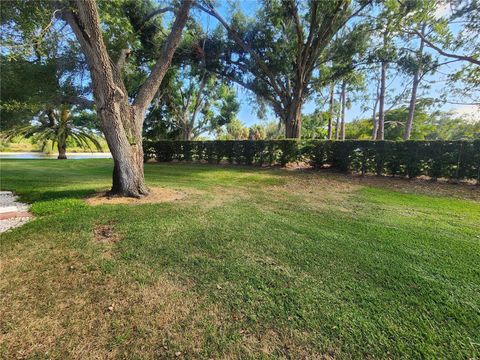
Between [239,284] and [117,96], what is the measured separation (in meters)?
4.74

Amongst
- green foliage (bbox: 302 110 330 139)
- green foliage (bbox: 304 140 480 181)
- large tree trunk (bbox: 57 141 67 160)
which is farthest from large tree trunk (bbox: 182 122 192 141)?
green foliage (bbox: 304 140 480 181)

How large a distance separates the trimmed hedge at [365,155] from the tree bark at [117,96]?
674cm

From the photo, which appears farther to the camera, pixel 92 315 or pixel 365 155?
pixel 365 155

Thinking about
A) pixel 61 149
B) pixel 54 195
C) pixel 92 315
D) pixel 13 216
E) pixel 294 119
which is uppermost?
pixel 294 119

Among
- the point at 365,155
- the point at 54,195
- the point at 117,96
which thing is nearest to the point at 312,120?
the point at 365,155

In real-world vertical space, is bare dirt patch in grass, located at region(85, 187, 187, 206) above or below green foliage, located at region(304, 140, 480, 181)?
below

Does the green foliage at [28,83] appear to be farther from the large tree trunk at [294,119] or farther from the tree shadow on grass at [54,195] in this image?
the large tree trunk at [294,119]

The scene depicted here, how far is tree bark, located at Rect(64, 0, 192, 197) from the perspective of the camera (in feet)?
14.6

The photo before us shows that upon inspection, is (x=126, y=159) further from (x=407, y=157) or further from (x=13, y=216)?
(x=407, y=157)

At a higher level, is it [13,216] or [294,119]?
[294,119]

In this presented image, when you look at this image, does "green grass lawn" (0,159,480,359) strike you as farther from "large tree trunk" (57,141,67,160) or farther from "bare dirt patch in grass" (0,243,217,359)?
"large tree trunk" (57,141,67,160)

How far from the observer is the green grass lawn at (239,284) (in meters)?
1.62

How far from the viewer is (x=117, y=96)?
15.9 feet

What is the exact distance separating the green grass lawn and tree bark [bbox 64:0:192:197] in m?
1.02
